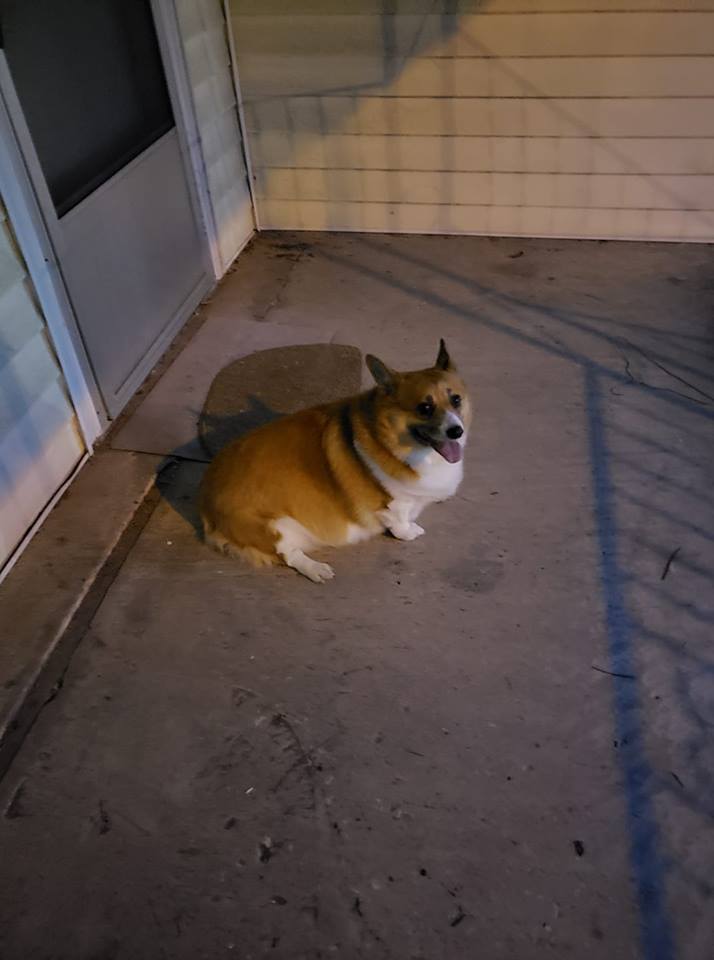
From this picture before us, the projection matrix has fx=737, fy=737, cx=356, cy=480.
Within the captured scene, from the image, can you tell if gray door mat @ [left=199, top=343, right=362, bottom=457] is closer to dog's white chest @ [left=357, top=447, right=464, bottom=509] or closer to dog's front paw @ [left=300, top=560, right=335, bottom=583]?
dog's front paw @ [left=300, top=560, right=335, bottom=583]

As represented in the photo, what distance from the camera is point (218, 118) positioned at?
5.13m

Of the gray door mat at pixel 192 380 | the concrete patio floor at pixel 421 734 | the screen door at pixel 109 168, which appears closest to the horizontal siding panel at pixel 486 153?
the screen door at pixel 109 168

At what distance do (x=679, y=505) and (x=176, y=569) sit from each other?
227 cm

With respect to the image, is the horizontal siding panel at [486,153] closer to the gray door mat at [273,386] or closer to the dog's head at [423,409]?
the gray door mat at [273,386]

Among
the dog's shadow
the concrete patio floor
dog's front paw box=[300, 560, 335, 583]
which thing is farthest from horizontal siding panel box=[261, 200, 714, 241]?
dog's front paw box=[300, 560, 335, 583]

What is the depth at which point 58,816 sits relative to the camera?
2432 millimetres

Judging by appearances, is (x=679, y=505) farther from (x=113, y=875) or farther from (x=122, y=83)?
(x=122, y=83)

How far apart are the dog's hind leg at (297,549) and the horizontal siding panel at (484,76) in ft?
11.8

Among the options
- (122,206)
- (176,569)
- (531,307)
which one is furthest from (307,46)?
(176,569)

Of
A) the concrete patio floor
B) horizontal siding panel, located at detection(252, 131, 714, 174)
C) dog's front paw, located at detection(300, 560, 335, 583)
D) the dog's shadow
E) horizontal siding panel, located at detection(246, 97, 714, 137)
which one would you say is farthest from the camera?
horizontal siding panel, located at detection(252, 131, 714, 174)

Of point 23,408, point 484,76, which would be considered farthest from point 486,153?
point 23,408

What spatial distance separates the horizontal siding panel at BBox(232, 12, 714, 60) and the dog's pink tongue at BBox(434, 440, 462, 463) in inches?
136

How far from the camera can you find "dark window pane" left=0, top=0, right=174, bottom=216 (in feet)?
10.9

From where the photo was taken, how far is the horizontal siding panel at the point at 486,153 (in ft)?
16.5
